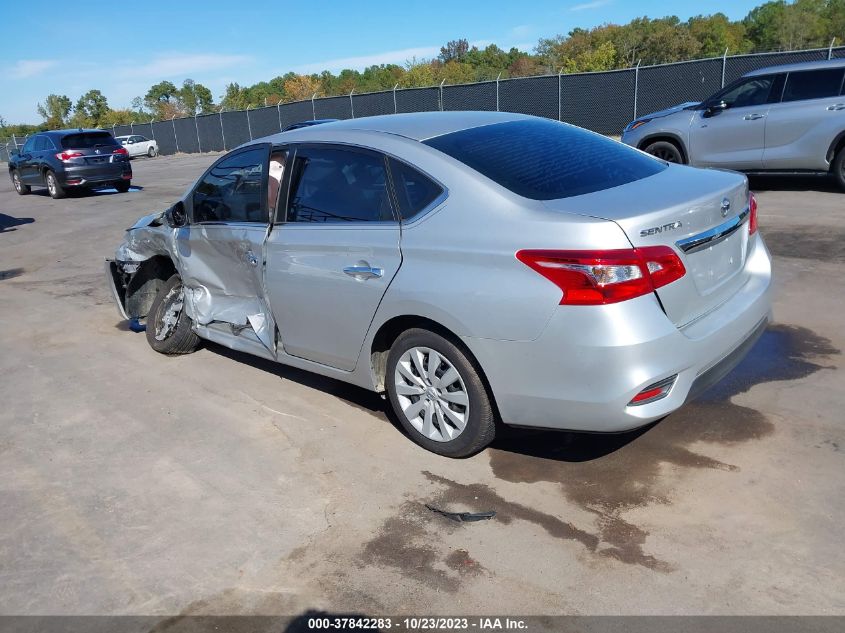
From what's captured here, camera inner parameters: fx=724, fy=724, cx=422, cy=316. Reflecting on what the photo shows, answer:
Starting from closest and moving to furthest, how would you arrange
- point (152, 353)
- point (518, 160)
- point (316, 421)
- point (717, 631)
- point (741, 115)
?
point (717, 631), point (518, 160), point (316, 421), point (152, 353), point (741, 115)

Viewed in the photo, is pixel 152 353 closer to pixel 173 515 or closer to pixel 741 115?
pixel 173 515

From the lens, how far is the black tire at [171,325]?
5781 millimetres

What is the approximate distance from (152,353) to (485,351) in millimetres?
3693

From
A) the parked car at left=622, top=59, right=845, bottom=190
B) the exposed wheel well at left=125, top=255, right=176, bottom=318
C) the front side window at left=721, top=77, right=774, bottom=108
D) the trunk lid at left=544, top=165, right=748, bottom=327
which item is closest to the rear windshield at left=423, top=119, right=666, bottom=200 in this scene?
the trunk lid at left=544, top=165, right=748, bottom=327

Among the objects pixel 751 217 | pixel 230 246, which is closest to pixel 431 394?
pixel 230 246

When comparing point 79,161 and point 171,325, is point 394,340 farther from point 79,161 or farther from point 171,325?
point 79,161

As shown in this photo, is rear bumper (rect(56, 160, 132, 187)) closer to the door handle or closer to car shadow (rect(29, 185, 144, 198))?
car shadow (rect(29, 185, 144, 198))

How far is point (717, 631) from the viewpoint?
255cm

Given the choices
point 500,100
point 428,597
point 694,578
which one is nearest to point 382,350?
point 428,597

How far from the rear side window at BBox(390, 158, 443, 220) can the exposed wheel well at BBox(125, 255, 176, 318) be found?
284 centimetres

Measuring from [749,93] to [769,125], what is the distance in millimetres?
626

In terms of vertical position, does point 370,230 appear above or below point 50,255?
above

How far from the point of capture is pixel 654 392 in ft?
10.5

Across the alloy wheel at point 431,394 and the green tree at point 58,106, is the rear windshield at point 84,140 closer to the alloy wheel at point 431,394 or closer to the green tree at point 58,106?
the alloy wheel at point 431,394
